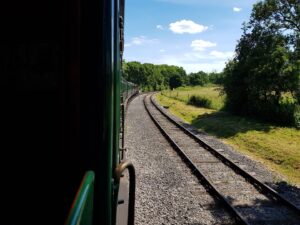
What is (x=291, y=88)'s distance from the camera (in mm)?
23766

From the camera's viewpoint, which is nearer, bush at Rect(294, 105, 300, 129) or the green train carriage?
the green train carriage

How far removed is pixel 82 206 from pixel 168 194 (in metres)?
7.39

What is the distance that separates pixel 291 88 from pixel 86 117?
921 inches

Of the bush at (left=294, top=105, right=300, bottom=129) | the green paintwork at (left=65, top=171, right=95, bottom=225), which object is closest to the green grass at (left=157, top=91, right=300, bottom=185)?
the bush at (left=294, top=105, right=300, bottom=129)

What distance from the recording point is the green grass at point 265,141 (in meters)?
12.6

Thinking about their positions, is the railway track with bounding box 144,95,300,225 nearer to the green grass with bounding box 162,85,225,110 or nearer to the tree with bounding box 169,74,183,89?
the green grass with bounding box 162,85,225,110

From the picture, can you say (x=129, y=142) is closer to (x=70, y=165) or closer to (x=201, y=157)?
(x=201, y=157)

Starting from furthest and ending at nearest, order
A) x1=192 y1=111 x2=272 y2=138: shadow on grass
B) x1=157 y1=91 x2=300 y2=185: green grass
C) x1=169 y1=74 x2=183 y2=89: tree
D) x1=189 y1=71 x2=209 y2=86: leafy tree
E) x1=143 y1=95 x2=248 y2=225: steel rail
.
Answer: x1=189 y1=71 x2=209 y2=86: leafy tree
x1=169 y1=74 x2=183 y2=89: tree
x1=192 y1=111 x2=272 y2=138: shadow on grass
x1=157 y1=91 x2=300 y2=185: green grass
x1=143 y1=95 x2=248 y2=225: steel rail

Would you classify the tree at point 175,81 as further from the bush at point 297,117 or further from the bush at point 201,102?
the bush at point 297,117

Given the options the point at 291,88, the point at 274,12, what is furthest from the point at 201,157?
the point at 274,12

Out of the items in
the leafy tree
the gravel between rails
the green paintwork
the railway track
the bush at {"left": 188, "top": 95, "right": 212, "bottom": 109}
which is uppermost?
the leafy tree

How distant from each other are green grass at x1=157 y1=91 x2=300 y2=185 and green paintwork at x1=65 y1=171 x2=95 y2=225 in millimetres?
9393

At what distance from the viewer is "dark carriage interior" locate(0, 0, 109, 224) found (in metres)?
2.33

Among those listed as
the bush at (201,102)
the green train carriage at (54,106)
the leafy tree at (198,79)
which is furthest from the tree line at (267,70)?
the leafy tree at (198,79)
